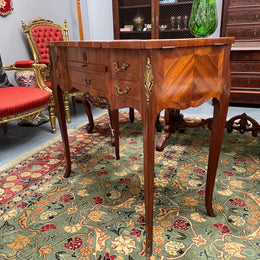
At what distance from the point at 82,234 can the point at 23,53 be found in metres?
3.01

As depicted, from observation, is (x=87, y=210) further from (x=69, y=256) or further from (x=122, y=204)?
(x=69, y=256)

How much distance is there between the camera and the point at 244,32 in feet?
11.9

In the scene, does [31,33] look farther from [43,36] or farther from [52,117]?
[52,117]

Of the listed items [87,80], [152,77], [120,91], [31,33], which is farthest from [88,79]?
[31,33]

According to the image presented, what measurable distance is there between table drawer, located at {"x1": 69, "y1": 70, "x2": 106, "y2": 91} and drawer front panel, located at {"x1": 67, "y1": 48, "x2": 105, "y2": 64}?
0.22ft

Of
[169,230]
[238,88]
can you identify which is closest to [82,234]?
[169,230]

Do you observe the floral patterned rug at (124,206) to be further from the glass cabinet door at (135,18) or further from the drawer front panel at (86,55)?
the glass cabinet door at (135,18)

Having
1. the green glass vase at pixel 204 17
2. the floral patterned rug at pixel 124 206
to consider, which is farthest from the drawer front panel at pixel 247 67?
the green glass vase at pixel 204 17

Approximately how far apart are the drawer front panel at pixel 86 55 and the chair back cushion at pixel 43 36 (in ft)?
6.99

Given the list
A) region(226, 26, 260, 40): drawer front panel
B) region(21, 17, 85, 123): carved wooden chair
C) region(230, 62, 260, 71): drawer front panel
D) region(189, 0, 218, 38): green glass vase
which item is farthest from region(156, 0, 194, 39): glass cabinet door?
region(189, 0, 218, 38): green glass vase

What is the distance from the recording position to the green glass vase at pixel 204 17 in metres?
1.33

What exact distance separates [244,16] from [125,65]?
11.0 ft

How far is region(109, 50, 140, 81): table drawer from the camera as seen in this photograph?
989 millimetres

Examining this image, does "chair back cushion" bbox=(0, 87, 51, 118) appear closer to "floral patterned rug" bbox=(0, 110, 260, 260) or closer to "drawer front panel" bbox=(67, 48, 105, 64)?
"floral patterned rug" bbox=(0, 110, 260, 260)
